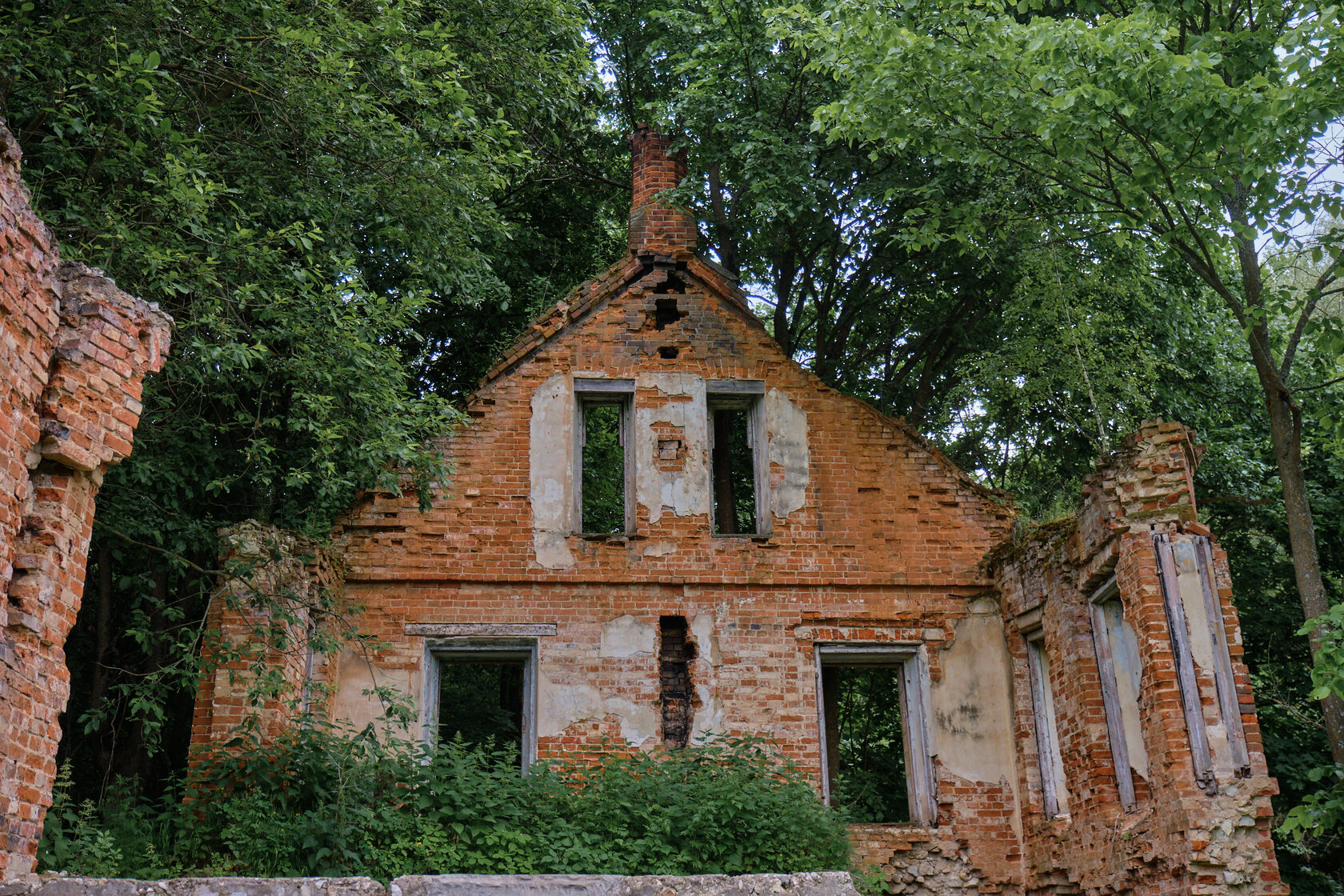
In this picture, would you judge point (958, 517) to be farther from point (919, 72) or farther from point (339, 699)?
point (339, 699)

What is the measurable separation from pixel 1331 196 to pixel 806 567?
237 inches

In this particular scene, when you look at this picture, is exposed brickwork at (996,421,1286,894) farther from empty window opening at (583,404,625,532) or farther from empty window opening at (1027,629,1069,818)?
empty window opening at (583,404,625,532)

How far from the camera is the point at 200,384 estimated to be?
32.7ft

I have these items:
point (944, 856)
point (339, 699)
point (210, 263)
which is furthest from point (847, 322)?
point (210, 263)

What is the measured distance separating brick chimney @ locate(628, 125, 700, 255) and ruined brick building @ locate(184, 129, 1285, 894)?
0.18ft

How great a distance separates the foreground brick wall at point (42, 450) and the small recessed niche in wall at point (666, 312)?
7.10 meters

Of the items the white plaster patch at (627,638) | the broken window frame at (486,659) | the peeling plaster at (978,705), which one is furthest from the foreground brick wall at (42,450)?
the peeling plaster at (978,705)

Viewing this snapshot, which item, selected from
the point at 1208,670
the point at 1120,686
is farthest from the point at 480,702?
the point at 1208,670

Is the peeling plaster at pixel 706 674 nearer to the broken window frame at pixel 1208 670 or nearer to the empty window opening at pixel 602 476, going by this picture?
the broken window frame at pixel 1208 670

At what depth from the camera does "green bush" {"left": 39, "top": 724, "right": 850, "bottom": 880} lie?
8852 millimetres

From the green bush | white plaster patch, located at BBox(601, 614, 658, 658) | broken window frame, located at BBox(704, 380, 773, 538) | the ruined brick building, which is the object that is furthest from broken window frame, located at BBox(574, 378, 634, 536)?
the green bush

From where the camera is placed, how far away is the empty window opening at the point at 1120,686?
33.1ft

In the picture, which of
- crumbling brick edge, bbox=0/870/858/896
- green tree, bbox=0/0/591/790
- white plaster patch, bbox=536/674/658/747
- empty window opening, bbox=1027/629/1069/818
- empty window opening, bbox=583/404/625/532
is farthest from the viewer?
empty window opening, bbox=583/404/625/532

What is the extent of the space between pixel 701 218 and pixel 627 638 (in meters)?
7.80
